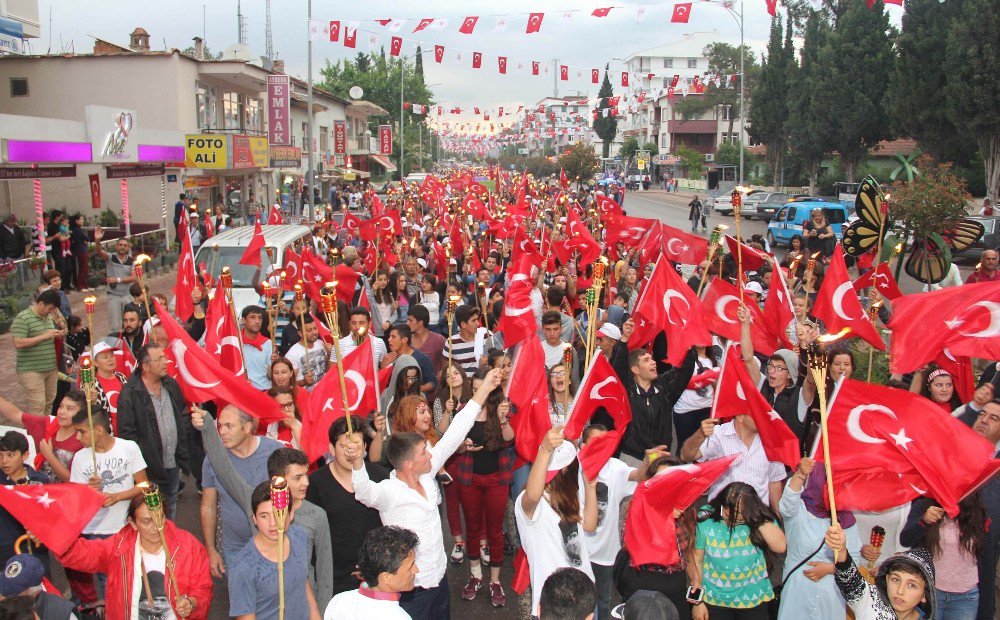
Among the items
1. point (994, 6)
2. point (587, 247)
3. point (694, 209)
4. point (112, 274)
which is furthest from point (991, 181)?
point (112, 274)

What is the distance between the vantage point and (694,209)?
36.2m

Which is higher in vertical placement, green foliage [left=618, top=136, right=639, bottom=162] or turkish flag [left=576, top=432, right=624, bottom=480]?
green foliage [left=618, top=136, right=639, bottom=162]

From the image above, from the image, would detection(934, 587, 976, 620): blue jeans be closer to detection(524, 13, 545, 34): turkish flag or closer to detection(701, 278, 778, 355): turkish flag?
detection(701, 278, 778, 355): turkish flag

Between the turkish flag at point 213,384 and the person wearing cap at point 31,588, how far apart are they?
1714 mm

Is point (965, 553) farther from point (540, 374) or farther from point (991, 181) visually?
point (991, 181)

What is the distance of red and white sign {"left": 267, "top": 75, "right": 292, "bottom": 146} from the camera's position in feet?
107

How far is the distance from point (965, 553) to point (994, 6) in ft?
98.0

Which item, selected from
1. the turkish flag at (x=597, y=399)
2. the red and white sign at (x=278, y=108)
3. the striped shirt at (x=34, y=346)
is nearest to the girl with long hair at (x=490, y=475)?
the turkish flag at (x=597, y=399)

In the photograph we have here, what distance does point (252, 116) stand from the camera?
36.7 m

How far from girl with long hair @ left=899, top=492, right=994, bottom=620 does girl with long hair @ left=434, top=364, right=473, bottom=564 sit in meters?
3.05

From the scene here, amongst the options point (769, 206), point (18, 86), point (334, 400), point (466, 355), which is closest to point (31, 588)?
point (334, 400)

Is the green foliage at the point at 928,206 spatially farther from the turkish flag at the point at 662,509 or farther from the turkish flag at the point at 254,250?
the turkish flag at the point at 662,509

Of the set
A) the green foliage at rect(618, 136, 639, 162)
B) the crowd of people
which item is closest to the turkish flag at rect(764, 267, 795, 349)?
the crowd of people

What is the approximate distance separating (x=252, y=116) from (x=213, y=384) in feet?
108
